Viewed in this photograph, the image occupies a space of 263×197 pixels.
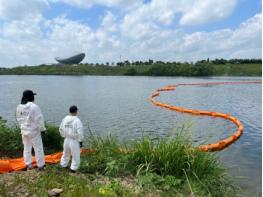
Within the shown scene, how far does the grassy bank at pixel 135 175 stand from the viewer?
20.1 ft

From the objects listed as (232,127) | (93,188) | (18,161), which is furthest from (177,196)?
(232,127)

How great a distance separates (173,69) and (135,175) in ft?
338

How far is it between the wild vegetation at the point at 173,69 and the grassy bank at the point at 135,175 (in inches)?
3709

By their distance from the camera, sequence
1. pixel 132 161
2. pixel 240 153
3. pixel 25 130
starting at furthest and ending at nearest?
pixel 240 153 < pixel 132 161 < pixel 25 130

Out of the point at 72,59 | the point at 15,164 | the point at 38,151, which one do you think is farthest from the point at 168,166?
the point at 72,59

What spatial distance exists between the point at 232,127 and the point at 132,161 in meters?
12.4

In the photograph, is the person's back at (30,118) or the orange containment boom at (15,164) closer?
the person's back at (30,118)

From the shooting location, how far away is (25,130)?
23.7 feet

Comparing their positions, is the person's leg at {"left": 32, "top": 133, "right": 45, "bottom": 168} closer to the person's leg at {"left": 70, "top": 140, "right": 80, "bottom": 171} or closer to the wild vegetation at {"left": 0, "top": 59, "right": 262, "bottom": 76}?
the person's leg at {"left": 70, "top": 140, "right": 80, "bottom": 171}

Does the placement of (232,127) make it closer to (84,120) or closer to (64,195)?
(84,120)

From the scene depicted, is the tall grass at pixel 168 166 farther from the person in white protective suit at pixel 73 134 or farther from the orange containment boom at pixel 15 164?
the orange containment boom at pixel 15 164

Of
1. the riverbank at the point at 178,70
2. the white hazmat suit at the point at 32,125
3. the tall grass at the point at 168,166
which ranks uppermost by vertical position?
the white hazmat suit at the point at 32,125

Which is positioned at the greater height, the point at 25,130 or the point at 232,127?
the point at 25,130

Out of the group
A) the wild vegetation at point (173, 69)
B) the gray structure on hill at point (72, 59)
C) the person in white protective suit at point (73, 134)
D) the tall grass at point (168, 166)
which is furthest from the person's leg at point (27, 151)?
the gray structure on hill at point (72, 59)
